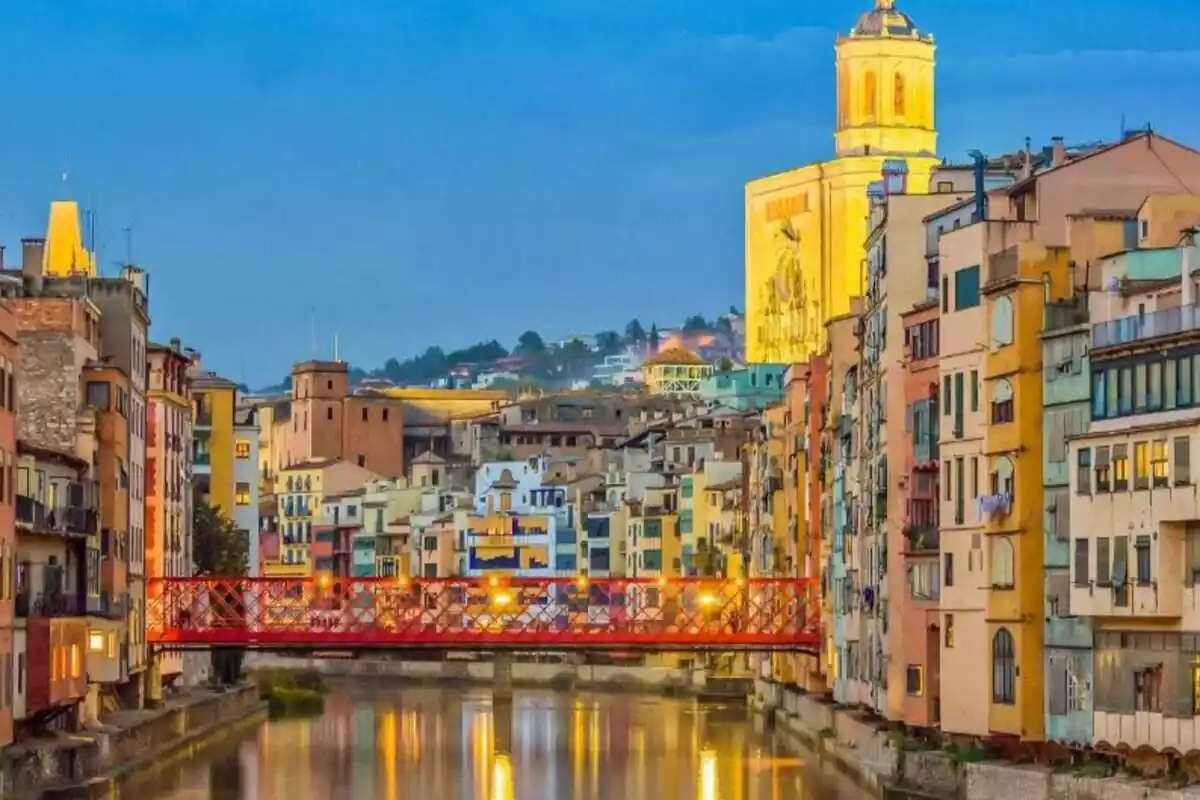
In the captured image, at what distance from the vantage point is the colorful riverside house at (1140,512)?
55.3 meters

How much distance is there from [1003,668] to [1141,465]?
851 centimetres

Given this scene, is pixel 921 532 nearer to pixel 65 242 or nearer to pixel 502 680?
pixel 65 242

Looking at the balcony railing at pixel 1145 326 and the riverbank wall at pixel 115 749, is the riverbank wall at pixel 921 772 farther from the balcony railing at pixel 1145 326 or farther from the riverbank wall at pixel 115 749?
the riverbank wall at pixel 115 749

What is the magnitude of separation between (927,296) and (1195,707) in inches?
865

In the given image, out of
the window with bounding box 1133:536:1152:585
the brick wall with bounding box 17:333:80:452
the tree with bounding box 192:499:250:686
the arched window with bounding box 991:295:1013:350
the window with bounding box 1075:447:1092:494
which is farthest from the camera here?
the tree with bounding box 192:499:250:686

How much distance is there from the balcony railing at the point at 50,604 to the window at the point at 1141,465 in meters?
22.4

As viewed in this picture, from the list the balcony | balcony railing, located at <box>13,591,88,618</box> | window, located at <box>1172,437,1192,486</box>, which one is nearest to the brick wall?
balcony railing, located at <box>13,591,88,618</box>

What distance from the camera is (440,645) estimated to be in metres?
94.0

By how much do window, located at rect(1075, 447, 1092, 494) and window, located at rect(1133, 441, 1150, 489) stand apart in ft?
7.21

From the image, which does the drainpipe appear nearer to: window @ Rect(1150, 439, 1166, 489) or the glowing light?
window @ Rect(1150, 439, 1166, 489)

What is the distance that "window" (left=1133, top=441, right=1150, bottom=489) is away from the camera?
56.4 m

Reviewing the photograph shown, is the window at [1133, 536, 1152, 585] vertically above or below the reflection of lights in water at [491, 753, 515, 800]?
above

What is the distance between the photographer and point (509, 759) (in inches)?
3600

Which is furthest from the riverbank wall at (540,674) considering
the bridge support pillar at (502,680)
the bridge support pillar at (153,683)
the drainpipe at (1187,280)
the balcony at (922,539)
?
the drainpipe at (1187,280)
